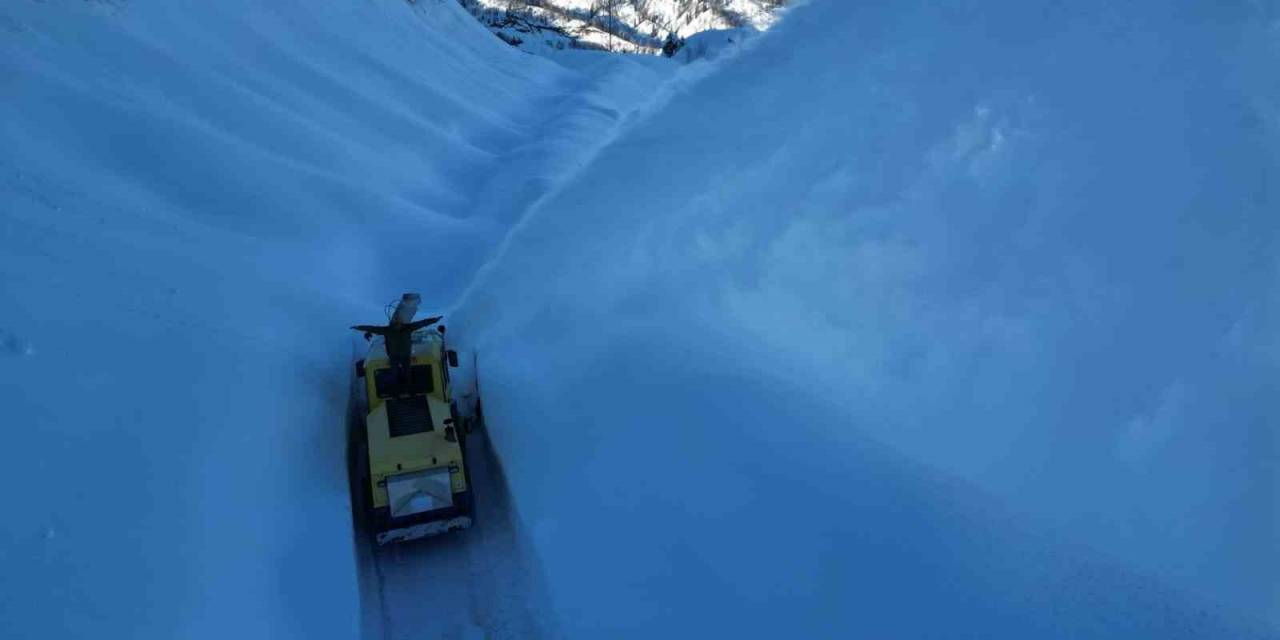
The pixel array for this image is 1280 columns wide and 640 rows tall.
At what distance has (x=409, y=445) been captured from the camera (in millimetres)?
6641

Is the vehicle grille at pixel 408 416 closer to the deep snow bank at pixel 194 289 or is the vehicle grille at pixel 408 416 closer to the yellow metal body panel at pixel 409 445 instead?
the yellow metal body panel at pixel 409 445

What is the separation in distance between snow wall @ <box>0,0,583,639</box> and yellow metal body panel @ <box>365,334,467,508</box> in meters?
0.70

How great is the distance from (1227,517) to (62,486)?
9.25 metres

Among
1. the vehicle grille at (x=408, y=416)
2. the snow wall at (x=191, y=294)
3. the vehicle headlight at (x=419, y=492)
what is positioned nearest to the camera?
the snow wall at (x=191, y=294)

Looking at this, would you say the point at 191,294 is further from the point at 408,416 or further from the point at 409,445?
the point at 409,445

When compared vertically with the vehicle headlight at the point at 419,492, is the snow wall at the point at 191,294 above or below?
above

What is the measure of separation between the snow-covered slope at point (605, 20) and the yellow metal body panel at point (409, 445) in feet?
162

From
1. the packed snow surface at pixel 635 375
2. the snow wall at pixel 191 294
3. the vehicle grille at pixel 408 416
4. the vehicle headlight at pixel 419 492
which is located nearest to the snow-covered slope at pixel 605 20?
the snow wall at pixel 191 294

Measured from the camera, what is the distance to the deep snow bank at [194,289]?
5.33 metres

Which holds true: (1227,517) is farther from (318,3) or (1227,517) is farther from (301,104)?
(318,3)

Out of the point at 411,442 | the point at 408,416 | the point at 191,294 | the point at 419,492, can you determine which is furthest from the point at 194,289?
the point at 419,492

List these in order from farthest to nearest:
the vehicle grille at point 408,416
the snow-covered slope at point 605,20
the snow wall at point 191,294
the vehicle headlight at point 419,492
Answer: the snow-covered slope at point 605,20
the vehicle grille at point 408,416
the vehicle headlight at point 419,492
the snow wall at point 191,294

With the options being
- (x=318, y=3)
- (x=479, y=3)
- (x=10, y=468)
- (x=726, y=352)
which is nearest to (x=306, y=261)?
(x=10, y=468)

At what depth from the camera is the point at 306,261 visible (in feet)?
35.3
